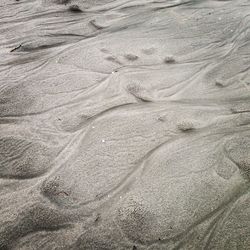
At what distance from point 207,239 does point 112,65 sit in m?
2.08

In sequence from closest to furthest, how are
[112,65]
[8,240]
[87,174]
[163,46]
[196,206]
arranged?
1. [8,240]
2. [196,206]
3. [87,174]
4. [112,65]
5. [163,46]

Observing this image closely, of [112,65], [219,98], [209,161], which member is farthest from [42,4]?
[209,161]

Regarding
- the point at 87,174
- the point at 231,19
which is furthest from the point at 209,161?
the point at 231,19

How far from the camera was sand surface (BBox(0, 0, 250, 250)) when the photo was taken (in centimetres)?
236

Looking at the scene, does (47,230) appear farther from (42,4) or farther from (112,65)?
(42,4)

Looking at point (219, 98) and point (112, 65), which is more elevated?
point (112, 65)

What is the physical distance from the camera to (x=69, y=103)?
3232 millimetres

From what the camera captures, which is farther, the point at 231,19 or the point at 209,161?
the point at 231,19

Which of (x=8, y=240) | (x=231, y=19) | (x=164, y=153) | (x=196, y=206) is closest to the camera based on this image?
(x=8, y=240)

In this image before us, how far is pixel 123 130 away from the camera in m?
2.99

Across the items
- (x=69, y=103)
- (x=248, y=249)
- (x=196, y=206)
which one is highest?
(x=69, y=103)

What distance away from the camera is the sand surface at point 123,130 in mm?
2362

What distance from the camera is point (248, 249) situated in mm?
2285

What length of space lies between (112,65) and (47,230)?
6.43 ft
